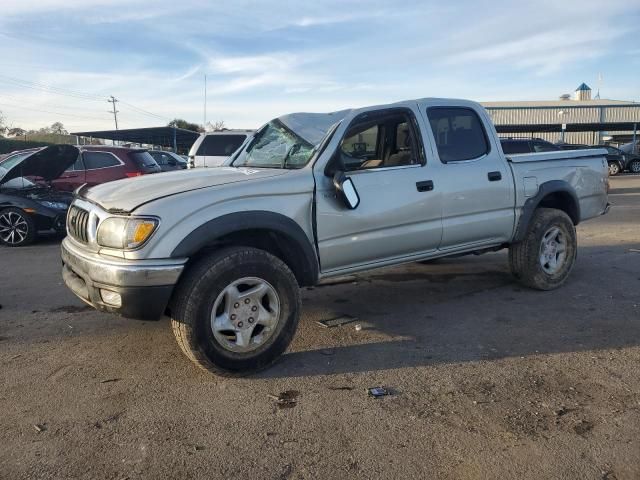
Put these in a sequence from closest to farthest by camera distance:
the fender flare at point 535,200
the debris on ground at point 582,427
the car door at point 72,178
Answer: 1. the debris on ground at point 582,427
2. the fender flare at point 535,200
3. the car door at point 72,178

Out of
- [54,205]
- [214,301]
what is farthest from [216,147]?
[214,301]

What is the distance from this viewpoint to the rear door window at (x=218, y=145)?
1270cm

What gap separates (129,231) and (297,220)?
1159 mm

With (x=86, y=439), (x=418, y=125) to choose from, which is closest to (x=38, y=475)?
(x=86, y=439)

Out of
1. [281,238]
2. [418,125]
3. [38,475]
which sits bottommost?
[38,475]

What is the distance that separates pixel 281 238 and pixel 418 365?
1342 mm

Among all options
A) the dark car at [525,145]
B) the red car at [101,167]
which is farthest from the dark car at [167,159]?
the dark car at [525,145]

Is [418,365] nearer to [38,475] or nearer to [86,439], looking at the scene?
[86,439]

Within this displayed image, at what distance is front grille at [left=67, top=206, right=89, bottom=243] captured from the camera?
12.4 feet

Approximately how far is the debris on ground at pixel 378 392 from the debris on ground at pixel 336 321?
1242mm

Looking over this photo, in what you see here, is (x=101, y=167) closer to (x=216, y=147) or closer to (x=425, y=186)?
(x=216, y=147)

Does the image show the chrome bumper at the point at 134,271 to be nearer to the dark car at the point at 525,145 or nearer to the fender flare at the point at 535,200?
the fender flare at the point at 535,200

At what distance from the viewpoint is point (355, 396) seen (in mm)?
3406

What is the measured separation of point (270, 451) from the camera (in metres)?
2.82
